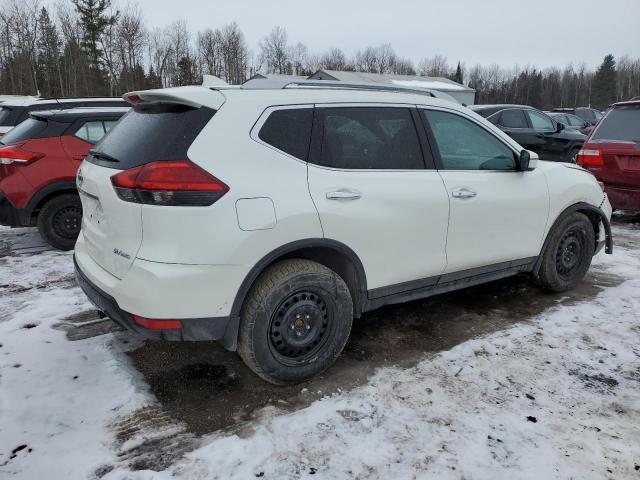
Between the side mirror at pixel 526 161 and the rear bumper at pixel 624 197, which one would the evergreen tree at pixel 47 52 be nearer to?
the rear bumper at pixel 624 197

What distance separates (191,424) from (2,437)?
0.96 meters

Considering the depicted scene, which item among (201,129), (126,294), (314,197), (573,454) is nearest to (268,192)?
(314,197)

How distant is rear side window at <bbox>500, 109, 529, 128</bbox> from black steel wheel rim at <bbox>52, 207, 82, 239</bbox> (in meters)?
9.92

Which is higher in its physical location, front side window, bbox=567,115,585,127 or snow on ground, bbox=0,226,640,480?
front side window, bbox=567,115,585,127

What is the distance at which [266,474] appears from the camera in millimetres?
2232

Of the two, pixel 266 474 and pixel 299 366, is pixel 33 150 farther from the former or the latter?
pixel 266 474

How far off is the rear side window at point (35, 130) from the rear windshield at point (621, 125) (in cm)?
762

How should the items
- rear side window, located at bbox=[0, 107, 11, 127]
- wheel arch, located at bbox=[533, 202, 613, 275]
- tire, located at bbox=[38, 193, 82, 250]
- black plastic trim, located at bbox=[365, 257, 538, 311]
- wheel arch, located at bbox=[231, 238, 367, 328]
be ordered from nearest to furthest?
wheel arch, located at bbox=[231, 238, 367, 328] → black plastic trim, located at bbox=[365, 257, 538, 311] → wheel arch, located at bbox=[533, 202, 613, 275] → tire, located at bbox=[38, 193, 82, 250] → rear side window, located at bbox=[0, 107, 11, 127]

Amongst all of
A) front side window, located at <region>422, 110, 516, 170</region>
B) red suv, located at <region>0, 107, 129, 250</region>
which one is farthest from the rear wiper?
red suv, located at <region>0, 107, 129, 250</region>

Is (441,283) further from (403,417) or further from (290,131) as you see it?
(290,131)

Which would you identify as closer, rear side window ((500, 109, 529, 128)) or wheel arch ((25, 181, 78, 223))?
wheel arch ((25, 181, 78, 223))

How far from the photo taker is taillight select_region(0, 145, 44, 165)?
18.4ft

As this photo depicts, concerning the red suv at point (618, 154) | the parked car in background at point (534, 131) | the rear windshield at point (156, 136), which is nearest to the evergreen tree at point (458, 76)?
the parked car in background at point (534, 131)

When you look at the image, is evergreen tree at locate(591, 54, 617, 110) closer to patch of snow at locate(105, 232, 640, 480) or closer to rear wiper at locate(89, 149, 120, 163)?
patch of snow at locate(105, 232, 640, 480)
